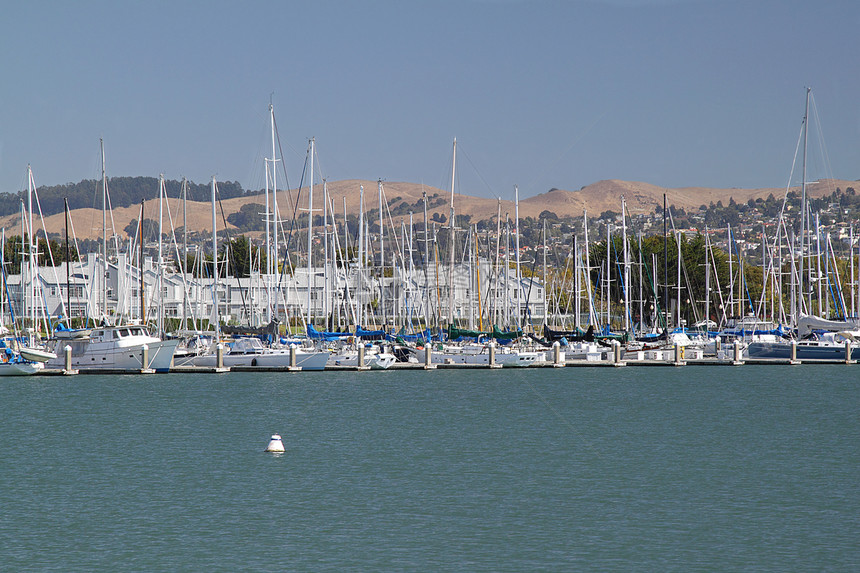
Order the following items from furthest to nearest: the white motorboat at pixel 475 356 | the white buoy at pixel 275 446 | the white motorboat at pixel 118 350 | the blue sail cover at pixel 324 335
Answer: the blue sail cover at pixel 324 335 < the white motorboat at pixel 475 356 < the white motorboat at pixel 118 350 < the white buoy at pixel 275 446

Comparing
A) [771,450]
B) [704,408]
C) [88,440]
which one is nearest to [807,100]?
[704,408]

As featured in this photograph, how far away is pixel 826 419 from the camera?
44750 millimetres

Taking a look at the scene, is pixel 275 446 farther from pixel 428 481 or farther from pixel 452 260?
pixel 452 260

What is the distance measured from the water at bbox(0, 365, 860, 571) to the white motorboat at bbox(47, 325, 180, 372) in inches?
317

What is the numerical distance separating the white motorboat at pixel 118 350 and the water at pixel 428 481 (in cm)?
804

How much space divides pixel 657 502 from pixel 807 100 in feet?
175

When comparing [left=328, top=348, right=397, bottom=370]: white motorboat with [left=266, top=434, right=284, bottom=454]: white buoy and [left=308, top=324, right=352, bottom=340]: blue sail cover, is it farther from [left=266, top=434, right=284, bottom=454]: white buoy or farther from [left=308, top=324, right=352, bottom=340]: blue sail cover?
[left=266, top=434, right=284, bottom=454]: white buoy

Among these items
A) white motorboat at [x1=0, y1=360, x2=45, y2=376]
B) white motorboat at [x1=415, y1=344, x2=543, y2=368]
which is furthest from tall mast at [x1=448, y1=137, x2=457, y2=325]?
white motorboat at [x1=0, y1=360, x2=45, y2=376]

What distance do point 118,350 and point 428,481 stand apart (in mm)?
37865

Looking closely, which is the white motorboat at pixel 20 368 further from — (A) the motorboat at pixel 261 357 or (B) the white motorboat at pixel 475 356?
(B) the white motorboat at pixel 475 356

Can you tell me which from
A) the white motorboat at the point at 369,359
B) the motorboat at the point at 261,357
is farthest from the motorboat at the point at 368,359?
the motorboat at the point at 261,357

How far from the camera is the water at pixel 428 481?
21922 mm

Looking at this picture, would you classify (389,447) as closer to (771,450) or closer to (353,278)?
(771,450)

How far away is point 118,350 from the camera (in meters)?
62.8
